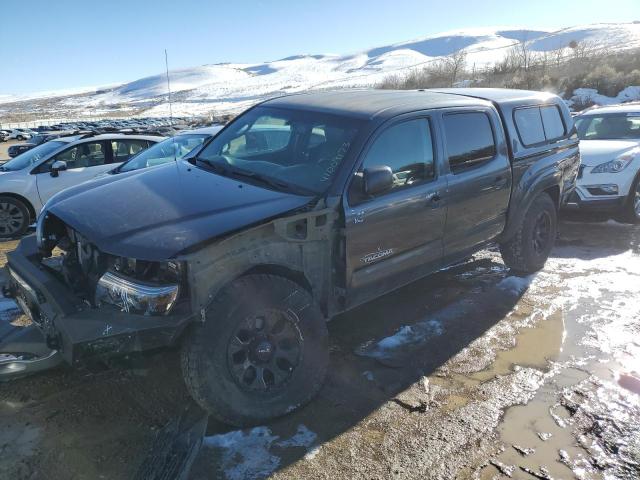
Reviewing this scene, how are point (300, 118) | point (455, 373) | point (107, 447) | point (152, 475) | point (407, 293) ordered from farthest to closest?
1. point (407, 293)
2. point (300, 118)
3. point (455, 373)
4. point (107, 447)
5. point (152, 475)

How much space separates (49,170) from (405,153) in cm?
618

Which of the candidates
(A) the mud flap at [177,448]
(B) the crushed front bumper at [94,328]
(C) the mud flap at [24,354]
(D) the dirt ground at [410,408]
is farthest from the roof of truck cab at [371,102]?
(C) the mud flap at [24,354]

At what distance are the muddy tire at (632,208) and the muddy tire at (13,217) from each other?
8.60 metres

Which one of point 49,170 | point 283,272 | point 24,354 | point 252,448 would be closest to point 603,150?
point 283,272

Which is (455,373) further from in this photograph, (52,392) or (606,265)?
(606,265)

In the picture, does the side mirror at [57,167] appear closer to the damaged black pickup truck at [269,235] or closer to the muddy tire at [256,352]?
the damaged black pickup truck at [269,235]

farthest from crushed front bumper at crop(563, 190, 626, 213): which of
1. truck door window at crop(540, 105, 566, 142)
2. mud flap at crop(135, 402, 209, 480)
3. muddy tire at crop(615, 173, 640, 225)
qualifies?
mud flap at crop(135, 402, 209, 480)

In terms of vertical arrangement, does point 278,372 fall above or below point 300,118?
below

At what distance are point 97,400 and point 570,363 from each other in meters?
3.29

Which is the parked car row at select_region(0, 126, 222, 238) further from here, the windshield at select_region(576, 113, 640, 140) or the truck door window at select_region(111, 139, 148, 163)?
the windshield at select_region(576, 113, 640, 140)

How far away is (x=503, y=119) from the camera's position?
183 inches

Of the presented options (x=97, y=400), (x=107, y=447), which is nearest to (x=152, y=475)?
(x=107, y=447)

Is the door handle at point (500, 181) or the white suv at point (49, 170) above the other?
the door handle at point (500, 181)

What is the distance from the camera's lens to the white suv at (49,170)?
292 inches
